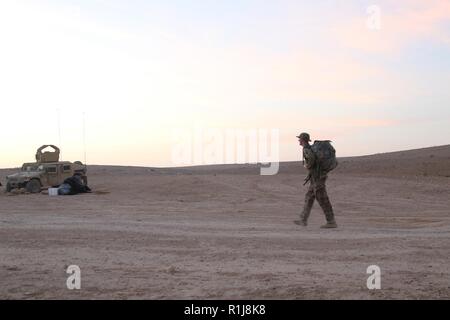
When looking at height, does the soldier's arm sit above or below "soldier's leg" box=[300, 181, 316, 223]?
above

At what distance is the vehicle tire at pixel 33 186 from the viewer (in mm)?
25312

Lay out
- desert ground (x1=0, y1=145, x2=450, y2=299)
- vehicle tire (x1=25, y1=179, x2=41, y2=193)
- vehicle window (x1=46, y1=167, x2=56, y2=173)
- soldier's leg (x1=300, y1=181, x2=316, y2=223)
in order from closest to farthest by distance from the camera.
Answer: desert ground (x1=0, y1=145, x2=450, y2=299) < soldier's leg (x1=300, y1=181, x2=316, y2=223) < vehicle tire (x1=25, y1=179, x2=41, y2=193) < vehicle window (x1=46, y1=167, x2=56, y2=173)

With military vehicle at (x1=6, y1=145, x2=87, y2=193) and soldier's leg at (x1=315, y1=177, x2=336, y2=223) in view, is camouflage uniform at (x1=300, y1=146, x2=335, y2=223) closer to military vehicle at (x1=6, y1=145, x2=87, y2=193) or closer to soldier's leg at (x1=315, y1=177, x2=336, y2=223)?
soldier's leg at (x1=315, y1=177, x2=336, y2=223)

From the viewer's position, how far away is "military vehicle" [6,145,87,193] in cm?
2548

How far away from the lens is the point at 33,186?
25.4m

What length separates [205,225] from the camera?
12.1m

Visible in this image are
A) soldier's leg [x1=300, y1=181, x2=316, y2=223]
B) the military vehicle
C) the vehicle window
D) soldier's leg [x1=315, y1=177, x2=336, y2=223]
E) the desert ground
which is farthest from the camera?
the vehicle window

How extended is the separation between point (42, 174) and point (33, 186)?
2.14 ft

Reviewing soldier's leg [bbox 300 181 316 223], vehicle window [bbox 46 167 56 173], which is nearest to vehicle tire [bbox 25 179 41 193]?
vehicle window [bbox 46 167 56 173]

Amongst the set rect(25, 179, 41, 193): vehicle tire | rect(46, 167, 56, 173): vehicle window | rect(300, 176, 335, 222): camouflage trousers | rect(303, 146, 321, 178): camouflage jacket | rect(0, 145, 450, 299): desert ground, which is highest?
rect(303, 146, 321, 178): camouflage jacket

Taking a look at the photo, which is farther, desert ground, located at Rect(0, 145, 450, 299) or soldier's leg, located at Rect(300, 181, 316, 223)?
soldier's leg, located at Rect(300, 181, 316, 223)

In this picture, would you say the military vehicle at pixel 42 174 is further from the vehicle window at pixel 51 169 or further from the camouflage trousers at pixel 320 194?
the camouflage trousers at pixel 320 194
